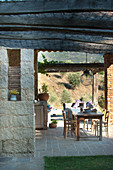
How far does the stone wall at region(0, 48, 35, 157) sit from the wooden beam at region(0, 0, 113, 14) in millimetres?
3049

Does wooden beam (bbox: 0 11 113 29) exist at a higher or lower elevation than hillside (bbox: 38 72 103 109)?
higher

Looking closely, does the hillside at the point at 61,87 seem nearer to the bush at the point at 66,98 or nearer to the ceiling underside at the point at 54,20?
the bush at the point at 66,98

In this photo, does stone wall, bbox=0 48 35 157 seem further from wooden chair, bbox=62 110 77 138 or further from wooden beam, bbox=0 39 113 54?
wooden beam, bbox=0 39 113 54

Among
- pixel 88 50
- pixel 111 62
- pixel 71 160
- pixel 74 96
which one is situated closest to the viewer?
pixel 88 50

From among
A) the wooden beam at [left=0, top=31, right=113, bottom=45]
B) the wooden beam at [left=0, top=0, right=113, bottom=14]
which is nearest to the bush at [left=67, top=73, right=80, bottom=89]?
the wooden beam at [left=0, top=31, right=113, bottom=45]

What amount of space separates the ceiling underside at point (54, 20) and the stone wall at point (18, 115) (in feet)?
7.18

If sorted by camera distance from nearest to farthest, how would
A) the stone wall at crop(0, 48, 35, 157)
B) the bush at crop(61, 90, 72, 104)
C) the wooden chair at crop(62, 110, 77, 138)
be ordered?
the stone wall at crop(0, 48, 35, 157) < the wooden chair at crop(62, 110, 77, 138) < the bush at crop(61, 90, 72, 104)

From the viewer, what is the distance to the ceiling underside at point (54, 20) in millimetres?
1438

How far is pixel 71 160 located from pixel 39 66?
6.28 m

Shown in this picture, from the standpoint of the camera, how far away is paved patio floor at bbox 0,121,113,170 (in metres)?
4.10

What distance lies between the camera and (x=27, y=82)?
15.1 feet

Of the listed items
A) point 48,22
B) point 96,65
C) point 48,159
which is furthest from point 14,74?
point 96,65

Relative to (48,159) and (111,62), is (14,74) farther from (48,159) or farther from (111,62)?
(111,62)

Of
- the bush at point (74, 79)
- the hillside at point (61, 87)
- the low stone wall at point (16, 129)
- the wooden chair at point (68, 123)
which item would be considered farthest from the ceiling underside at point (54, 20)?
the bush at point (74, 79)
